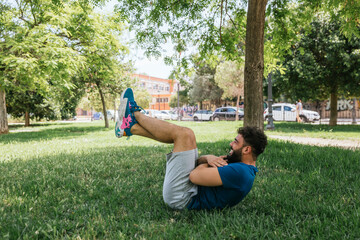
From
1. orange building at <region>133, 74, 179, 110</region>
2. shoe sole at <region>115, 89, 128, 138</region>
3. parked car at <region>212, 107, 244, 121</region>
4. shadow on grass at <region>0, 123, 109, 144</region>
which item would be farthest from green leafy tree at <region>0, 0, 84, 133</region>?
orange building at <region>133, 74, 179, 110</region>

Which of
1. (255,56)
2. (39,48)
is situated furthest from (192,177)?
(39,48)

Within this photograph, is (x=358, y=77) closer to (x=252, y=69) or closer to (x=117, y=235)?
(x=252, y=69)

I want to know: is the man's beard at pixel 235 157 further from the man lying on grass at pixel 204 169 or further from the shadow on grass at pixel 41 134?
the shadow on grass at pixel 41 134

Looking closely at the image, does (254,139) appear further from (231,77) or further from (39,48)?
(231,77)

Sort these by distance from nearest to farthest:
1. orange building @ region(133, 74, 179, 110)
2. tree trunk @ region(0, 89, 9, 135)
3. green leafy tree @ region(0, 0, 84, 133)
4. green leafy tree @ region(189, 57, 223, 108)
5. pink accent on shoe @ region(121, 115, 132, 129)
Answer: pink accent on shoe @ region(121, 115, 132, 129) < green leafy tree @ region(0, 0, 84, 133) < tree trunk @ region(0, 89, 9, 135) < green leafy tree @ region(189, 57, 223, 108) < orange building @ region(133, 74, 179, 110)

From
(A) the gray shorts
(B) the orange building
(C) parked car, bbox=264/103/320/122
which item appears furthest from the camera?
(B) the orange building

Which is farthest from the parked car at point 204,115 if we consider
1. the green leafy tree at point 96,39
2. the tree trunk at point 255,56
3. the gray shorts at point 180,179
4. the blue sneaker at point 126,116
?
the gray shorts at point 180,179

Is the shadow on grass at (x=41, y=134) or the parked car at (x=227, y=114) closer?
the shadow on grass at (x=41, y=134)

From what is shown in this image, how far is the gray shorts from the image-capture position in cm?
273

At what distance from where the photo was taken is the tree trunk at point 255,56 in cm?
567

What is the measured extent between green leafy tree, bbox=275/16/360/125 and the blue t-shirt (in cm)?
1387

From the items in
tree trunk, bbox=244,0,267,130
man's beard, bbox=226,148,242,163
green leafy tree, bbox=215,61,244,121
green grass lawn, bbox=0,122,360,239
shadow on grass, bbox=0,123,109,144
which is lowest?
shadow on grass, bbox=0,123,109,144

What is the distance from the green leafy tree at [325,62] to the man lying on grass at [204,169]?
13.7 m

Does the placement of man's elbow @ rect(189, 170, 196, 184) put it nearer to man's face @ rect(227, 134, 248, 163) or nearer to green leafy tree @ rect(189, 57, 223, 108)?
man's face @ rect(227, 134, 248, 163)
